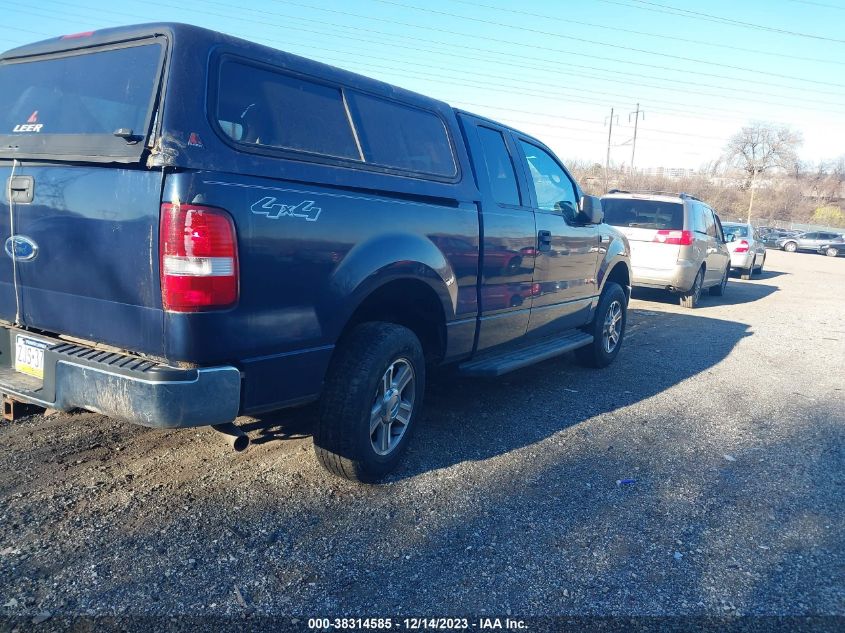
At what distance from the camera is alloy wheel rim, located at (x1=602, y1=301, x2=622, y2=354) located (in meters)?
6.46

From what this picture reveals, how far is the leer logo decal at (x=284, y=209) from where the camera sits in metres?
2.72

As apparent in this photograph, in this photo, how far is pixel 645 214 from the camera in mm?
10852

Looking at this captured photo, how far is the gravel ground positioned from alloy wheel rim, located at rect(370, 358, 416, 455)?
245 millimetres

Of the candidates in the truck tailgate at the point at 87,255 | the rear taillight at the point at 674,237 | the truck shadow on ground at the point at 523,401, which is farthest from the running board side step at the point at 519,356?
the rear taillight at the point at 674,237

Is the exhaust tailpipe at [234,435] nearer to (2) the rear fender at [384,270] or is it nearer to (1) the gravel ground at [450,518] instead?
(1) the gravel ground at [450,518]

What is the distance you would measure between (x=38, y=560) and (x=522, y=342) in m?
3.48

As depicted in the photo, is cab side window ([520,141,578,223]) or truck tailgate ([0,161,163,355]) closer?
truck tailgate ([0,161,163,355])

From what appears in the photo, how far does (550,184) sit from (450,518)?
126 inches

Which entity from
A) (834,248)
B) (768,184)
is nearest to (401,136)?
(834,248)

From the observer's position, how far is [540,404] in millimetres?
5227

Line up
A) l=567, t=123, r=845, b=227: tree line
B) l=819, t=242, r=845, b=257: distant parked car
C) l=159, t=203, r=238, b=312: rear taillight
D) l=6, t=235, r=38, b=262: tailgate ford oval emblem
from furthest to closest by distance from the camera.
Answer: l=567, t=123, r=845, b=227: tree line
l=819, t=242, r=845, b=257: distant parked car
l=6, t=235, r=38, b=262: tailgate ford oval emblem
l=159, t=203, r=238, b=312: rear taillight

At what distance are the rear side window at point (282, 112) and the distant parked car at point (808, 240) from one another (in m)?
43.9

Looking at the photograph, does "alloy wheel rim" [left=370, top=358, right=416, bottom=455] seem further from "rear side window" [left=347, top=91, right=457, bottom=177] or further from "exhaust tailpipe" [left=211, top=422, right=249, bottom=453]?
"rear side window" [left=347, top=91, right=457, bottom=177]

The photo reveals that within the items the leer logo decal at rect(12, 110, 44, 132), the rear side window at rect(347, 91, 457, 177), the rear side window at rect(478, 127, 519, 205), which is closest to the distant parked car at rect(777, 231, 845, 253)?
the rear side window at rect(478, 127, 519, 205)
